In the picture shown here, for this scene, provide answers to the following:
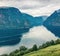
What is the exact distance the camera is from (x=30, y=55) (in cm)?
5888

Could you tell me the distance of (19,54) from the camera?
6209cm

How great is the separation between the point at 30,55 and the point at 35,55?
1.37 m

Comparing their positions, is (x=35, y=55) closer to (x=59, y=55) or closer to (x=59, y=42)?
(x=59, y=55)

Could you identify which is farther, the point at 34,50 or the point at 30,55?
the point at 34,50

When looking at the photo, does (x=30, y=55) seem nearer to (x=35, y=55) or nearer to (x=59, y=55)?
(x=35, y=55)

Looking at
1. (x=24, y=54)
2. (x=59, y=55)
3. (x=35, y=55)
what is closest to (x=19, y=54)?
(x=24, y=54)

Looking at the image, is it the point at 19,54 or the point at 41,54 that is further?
the point at 19,54

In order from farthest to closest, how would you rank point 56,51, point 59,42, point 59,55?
point 59,42
point 56,51
point 59,55

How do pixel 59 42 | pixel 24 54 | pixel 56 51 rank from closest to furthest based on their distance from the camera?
pixel 56 51
pixel 24 54
pixel 59 42

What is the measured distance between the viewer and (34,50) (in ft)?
220

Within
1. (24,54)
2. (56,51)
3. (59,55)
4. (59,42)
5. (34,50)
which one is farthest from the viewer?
(59,42)

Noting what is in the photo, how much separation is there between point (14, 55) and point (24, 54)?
228cm

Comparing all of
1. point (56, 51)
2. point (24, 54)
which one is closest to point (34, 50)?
point (24, 54)

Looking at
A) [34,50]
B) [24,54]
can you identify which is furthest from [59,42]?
[24,54]
